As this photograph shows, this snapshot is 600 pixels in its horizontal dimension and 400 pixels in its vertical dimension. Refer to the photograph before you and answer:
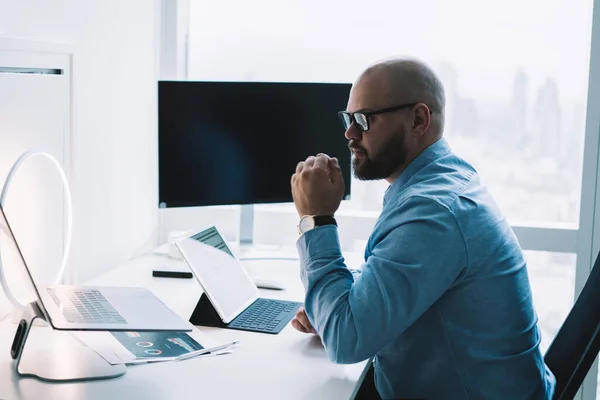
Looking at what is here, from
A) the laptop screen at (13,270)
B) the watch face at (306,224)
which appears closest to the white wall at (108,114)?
the laptop screen at (13,270)

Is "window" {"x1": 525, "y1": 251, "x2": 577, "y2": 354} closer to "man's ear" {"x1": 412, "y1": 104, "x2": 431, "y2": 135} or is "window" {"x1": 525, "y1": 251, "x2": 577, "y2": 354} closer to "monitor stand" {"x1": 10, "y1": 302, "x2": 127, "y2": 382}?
"man's ear" {"x1": 412, "y1": 104, "x2": 431, "y2": 135}

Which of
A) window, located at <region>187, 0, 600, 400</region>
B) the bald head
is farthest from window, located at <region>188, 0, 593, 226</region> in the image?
the bald head

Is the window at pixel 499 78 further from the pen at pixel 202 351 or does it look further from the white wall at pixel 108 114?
the pen at pixel 202 351

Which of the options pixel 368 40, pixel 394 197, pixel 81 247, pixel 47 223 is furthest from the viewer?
pixel 368 40

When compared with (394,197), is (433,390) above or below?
below

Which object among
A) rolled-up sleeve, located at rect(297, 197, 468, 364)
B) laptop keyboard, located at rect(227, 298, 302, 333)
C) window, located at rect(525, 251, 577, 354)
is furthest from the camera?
window, located at rect(525, 251, 577, 354)

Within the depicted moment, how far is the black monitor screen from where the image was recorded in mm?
2328

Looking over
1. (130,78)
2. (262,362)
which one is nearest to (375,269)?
(262,362)

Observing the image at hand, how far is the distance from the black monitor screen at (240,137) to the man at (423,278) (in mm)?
721

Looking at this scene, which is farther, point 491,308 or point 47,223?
point 47,223

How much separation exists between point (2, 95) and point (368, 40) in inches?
53.6

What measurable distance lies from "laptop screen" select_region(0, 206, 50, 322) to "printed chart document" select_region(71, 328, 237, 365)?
0.17 metres

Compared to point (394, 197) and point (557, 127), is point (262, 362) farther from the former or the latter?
point (557, 127)

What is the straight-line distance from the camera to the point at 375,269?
A: 58.7 inches
